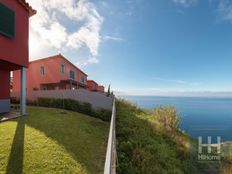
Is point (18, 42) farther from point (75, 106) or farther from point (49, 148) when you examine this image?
point (49, 148)

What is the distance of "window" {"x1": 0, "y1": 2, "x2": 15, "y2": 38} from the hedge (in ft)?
22.3

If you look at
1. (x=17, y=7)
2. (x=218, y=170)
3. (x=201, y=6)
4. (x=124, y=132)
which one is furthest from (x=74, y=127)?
(x=201, y=6)

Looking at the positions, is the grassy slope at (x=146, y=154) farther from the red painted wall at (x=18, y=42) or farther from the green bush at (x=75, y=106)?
the red painted wall at (x=18, y=42)

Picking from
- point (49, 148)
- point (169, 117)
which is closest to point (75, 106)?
point (49, 148)

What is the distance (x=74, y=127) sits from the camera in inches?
366

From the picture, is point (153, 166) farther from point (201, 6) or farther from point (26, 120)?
point (201, 6)

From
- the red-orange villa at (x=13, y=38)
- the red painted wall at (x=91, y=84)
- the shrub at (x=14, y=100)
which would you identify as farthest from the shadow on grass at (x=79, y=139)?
the red painted wall at (x=91, y=84)

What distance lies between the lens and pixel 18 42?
34.3 feet

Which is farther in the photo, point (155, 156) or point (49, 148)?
point (155, 156)

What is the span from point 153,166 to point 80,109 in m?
8.03

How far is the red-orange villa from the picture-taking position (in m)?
9.30

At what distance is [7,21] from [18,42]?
1355 millimetres

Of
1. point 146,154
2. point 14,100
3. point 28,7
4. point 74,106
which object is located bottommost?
point 146,154

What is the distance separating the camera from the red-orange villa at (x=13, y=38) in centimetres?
930
